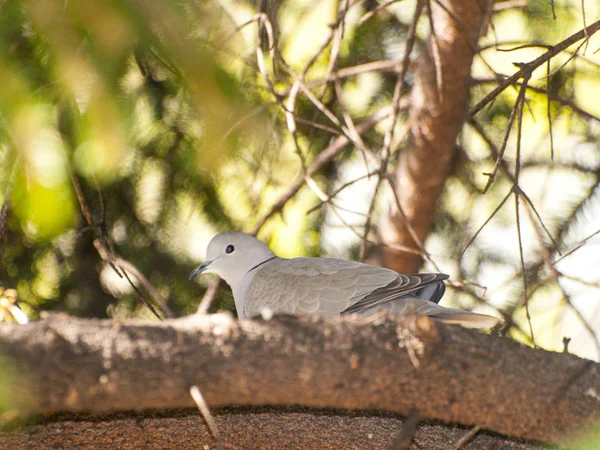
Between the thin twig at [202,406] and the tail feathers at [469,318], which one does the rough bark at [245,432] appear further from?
the thin twig at [202,406]

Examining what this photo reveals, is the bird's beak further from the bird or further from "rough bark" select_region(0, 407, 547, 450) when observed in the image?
"rough bark" select_region(0, 407, 547, 450)

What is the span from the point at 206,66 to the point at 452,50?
199 centimetres

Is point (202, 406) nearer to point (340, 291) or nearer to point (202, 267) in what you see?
point (340, 291)

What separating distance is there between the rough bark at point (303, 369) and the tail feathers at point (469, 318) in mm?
298

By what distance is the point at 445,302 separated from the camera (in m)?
3.91

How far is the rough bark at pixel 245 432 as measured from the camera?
2.24 meters

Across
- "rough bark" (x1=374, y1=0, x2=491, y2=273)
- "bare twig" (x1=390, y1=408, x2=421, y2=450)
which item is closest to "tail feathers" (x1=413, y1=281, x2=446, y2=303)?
"rough bark" (x1=374, y1=0, x2=491, y2=273)

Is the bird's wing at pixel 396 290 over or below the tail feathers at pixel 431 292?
below


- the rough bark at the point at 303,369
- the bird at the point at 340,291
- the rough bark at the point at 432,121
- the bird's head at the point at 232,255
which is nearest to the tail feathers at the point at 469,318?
the bird at the point at 340,291

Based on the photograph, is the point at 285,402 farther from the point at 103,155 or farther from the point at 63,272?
the point at 63,272

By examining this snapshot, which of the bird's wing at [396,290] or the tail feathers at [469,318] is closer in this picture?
the tail feathers at [469,318]

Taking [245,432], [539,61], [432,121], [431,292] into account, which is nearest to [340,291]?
[431,292]

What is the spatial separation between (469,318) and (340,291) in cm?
47

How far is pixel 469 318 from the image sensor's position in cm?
239
